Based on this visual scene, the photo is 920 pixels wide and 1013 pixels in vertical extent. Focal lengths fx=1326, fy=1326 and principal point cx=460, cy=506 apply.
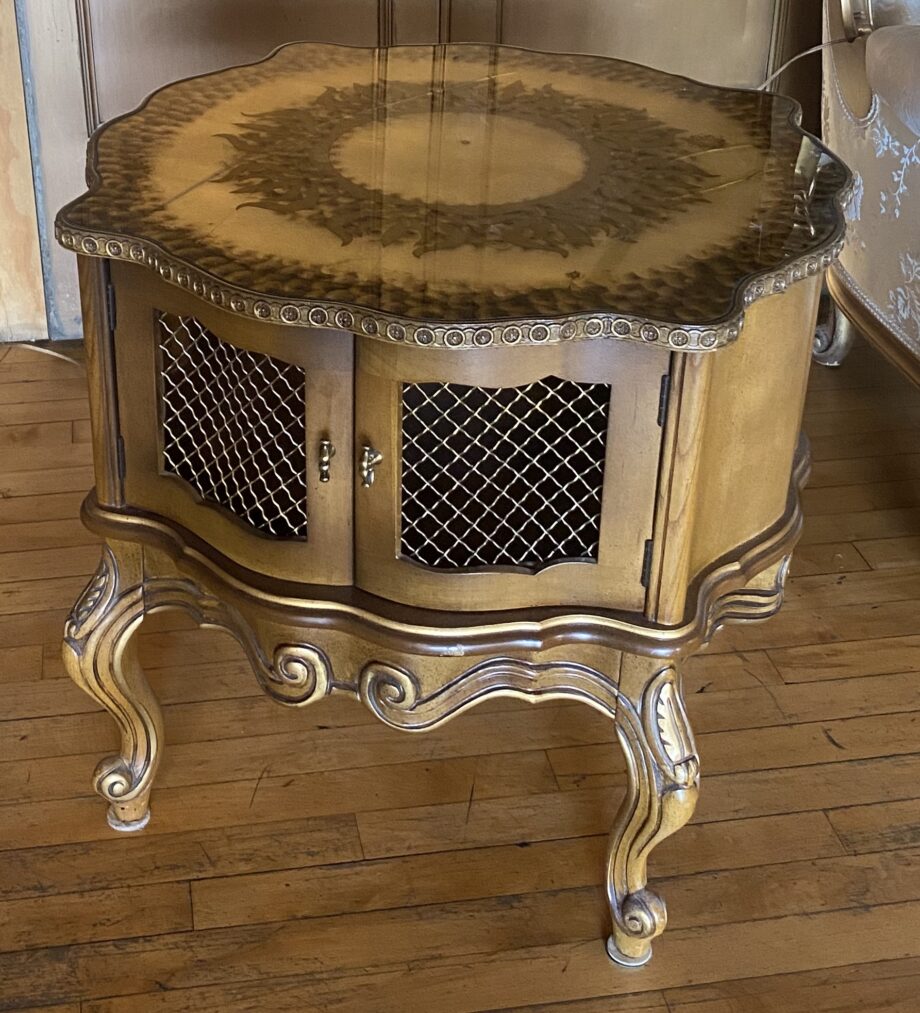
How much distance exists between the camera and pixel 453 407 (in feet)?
3.47

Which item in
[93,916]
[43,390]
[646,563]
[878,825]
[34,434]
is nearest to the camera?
[646,563]

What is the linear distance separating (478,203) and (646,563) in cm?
33

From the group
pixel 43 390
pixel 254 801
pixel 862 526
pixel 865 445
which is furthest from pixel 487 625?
pixel 43 390

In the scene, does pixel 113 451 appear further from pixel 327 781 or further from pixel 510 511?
pixel 327 781

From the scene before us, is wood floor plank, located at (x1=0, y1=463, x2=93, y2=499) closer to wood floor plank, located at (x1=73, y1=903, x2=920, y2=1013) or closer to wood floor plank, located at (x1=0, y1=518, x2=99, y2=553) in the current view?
wood floor plank, located at (x1=0, y1=518, x2=99, y2=553)

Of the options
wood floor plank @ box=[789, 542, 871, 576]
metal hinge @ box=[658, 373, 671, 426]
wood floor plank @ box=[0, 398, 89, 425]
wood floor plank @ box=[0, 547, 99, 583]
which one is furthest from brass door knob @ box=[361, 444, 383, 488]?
wood floor plank @ box=[0, 398, 89, 425]

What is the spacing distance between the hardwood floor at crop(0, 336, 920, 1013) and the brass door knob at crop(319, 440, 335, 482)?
0.47 metres

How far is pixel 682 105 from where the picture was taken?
132 centimetres

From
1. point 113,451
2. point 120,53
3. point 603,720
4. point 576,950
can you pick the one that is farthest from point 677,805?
point 120,53

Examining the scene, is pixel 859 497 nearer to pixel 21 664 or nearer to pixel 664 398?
pixel 664 398

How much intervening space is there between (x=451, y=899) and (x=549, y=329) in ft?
1.99

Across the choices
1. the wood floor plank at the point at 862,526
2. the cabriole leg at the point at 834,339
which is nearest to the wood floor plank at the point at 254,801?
the wood floor plank at the point at 862,526

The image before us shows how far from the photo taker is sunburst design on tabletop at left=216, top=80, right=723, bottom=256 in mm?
1037

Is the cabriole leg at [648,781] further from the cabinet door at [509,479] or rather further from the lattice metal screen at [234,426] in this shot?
the lattice metal screen at [234,426]
